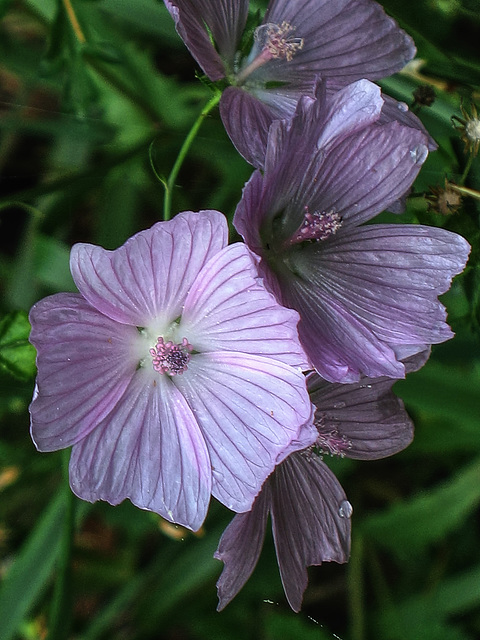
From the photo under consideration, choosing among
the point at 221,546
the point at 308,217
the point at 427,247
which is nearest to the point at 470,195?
the point at 427,247

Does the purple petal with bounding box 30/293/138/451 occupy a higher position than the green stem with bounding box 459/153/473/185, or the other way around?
the green stem with bounding box 459/153/473/185

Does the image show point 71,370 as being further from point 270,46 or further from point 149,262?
point 270,46

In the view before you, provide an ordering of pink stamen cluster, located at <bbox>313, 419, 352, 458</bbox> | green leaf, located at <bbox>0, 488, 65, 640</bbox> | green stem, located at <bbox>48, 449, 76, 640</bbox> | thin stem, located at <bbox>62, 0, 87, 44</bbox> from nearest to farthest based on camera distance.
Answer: pink stamen cluster, located at <bbox>313, 419, 352, 458</bbox>
green stem, located at <bbox>48, 449, 76, 640</bbox>
thin stem, located at <bbox>62, 0, 87, 44</bbox>
green leaf, located at <bbox>0, 488, 65, 640</bbox>

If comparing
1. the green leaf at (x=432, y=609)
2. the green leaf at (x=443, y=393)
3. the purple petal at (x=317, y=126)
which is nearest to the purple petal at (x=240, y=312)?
the purple petal at (x=317, y=126)

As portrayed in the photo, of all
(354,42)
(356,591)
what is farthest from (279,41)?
(356,591)

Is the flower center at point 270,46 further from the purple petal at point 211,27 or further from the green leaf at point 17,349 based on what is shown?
the green leaf at point 17,349

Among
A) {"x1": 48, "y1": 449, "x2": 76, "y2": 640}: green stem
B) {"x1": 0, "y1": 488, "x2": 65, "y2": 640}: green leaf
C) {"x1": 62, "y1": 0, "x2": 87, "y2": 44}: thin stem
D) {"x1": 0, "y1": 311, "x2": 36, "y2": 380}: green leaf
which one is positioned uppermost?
{"x1": 62, "y1": 0, "x2": 87, "y2": 44}: thin stem

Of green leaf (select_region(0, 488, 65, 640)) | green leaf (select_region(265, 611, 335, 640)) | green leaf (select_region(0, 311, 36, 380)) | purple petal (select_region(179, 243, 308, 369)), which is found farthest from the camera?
green leaf (select_region(265, 611, 335, 640))

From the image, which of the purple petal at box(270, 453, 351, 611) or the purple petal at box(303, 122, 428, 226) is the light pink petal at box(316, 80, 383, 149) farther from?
the purple petal at box(270, 453, 351, 611)

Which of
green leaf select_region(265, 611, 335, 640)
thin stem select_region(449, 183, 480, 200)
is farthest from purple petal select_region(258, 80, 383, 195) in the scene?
green leaf select_region(265, 611, 335, 640)

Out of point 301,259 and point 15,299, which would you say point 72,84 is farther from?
point 301,259
